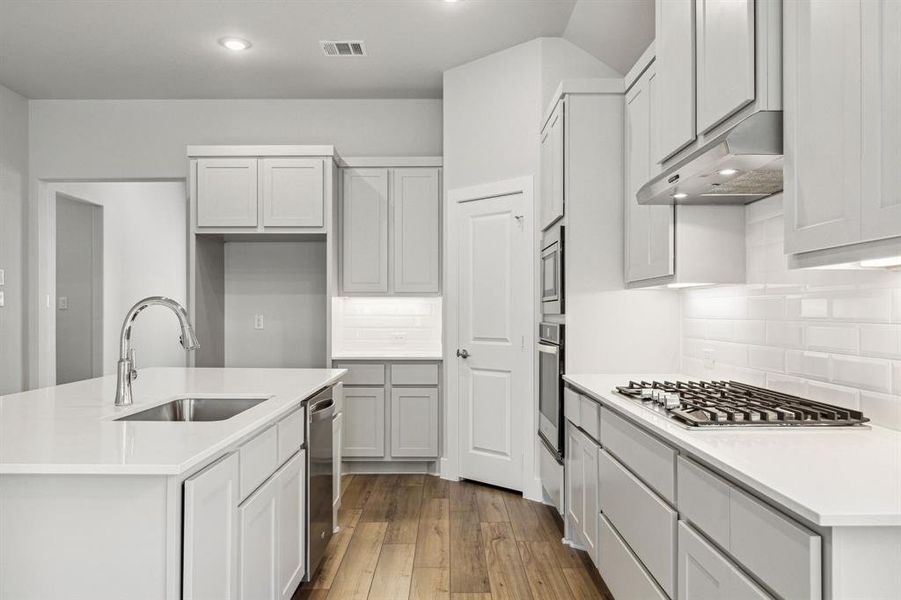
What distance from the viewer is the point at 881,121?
1.18 metres

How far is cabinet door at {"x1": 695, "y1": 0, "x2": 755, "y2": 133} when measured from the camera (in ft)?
5.35

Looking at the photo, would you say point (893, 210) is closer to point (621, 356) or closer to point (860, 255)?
point (860, 255)

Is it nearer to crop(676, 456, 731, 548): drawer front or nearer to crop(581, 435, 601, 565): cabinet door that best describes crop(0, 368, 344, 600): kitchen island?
crop(676, 456, 731, 548): drawer front

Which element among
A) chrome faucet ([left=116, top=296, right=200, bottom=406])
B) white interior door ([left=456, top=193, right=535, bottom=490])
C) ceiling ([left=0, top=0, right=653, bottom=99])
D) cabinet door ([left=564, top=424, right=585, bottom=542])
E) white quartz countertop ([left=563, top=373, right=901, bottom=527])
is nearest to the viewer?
white quartz countertop ([left=563, top=373, right=901, bottom=527])

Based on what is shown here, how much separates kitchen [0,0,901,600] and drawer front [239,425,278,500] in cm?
2

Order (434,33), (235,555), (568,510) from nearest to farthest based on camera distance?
1. (235,555)
2. (568,510)
3. (434,33)

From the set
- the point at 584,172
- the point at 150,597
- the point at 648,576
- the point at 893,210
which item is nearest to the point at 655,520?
the point at 648,576

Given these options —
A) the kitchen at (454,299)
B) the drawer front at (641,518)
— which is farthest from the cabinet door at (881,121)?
the drawer front at (641,518)

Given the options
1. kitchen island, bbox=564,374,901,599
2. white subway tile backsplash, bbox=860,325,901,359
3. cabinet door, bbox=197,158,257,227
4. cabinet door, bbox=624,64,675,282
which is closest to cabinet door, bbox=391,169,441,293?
cabinet door, bbox=197,158,257,227

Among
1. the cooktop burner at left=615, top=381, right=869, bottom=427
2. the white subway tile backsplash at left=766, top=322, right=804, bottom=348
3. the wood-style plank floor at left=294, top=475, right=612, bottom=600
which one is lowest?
the wood-style plank floor at left=294, top=475, right=612, bottom=600

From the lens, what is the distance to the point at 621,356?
10.2ft

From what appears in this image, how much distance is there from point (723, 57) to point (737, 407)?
3.43 ft

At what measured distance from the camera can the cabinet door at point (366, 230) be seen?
15.6 feet

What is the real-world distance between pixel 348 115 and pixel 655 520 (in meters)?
4.21
